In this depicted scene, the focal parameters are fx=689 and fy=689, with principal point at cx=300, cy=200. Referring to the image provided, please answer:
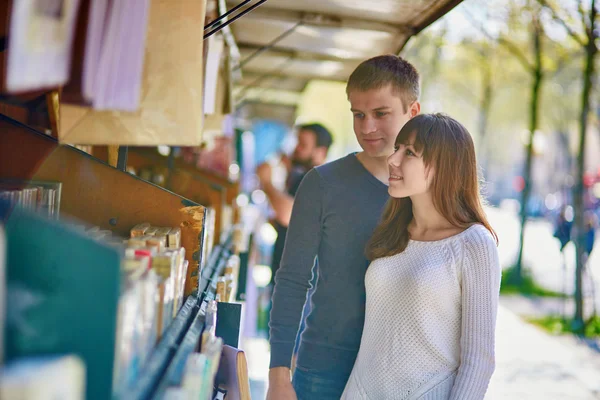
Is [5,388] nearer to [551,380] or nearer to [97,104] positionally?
[97,104]

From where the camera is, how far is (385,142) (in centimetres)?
310

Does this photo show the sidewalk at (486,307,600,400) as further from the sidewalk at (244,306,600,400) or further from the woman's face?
the woman's face

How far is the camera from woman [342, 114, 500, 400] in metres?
2.50

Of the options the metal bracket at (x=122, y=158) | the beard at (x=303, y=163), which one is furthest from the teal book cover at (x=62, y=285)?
the beard at (x=303, y=163)

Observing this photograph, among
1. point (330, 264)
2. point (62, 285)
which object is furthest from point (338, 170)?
point (62, 285)

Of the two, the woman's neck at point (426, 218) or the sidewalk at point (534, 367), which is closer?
the woman's neck at point (426, 218)

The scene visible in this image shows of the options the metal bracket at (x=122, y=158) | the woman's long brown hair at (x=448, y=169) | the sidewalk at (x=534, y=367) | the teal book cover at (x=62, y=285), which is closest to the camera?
the teal book cover at (x=62, y=285)

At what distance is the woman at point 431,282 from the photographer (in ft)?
8.21

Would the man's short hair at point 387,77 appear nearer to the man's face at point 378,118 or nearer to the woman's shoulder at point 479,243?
the man's face at point 378,118

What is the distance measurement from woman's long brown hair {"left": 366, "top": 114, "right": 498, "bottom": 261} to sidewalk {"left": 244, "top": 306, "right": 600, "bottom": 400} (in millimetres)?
3869

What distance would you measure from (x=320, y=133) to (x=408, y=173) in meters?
4.38

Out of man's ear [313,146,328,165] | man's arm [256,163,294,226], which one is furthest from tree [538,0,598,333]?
man's arm [256,163,294,226]

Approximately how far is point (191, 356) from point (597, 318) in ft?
36.5

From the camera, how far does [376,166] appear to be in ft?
10.4
